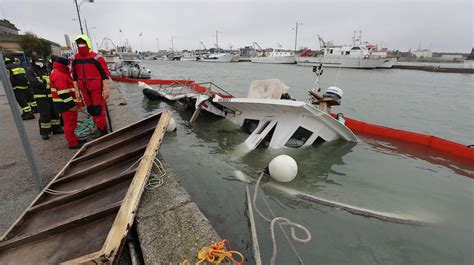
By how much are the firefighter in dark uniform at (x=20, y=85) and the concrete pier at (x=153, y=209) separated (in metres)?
2.71

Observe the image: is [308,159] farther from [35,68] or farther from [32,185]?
[35,68]

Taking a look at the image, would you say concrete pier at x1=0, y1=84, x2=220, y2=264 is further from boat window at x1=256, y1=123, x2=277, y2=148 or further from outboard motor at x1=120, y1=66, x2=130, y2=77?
outboard motor at x1=120, y1=66, x2=130, y2=77

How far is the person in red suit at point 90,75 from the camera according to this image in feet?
14.4

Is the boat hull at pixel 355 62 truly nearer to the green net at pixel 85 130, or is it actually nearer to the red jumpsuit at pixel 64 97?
the green net at pixel 85 130

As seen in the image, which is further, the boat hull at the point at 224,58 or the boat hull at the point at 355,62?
the boat hull at the point at 224,58

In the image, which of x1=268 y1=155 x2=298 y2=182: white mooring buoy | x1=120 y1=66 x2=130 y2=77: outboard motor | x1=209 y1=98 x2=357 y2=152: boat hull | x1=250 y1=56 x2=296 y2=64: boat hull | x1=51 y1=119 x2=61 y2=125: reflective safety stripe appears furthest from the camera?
x1=250 y1=56 x2=296 y2=64: boat hull

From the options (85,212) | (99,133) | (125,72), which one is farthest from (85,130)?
(125,72)

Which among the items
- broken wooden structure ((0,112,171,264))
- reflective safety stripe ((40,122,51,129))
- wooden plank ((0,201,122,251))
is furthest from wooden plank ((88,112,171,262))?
reflective safety stripe ((40,122,51,129))

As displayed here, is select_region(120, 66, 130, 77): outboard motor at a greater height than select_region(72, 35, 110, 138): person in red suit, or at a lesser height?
lesser

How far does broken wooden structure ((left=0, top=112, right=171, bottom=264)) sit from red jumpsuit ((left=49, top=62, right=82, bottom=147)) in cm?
98

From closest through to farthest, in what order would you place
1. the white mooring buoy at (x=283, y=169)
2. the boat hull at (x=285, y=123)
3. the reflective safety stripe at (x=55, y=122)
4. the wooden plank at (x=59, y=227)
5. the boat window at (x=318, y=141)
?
the wooden plank at (x=59, y=227) → the white mooring buoy at (x=283, y=169) → the reflective safety stripe at (x=55, y=122) → the boat hull at (x=285, y=123) → the boat window at (x=318, y=141)

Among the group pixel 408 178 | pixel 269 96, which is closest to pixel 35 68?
pixel 269 96

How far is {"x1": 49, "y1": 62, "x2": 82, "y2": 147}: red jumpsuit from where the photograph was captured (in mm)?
4465

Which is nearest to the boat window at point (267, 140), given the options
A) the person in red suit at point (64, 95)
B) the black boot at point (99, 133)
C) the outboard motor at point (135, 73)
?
the black boot at point (99, 133)
